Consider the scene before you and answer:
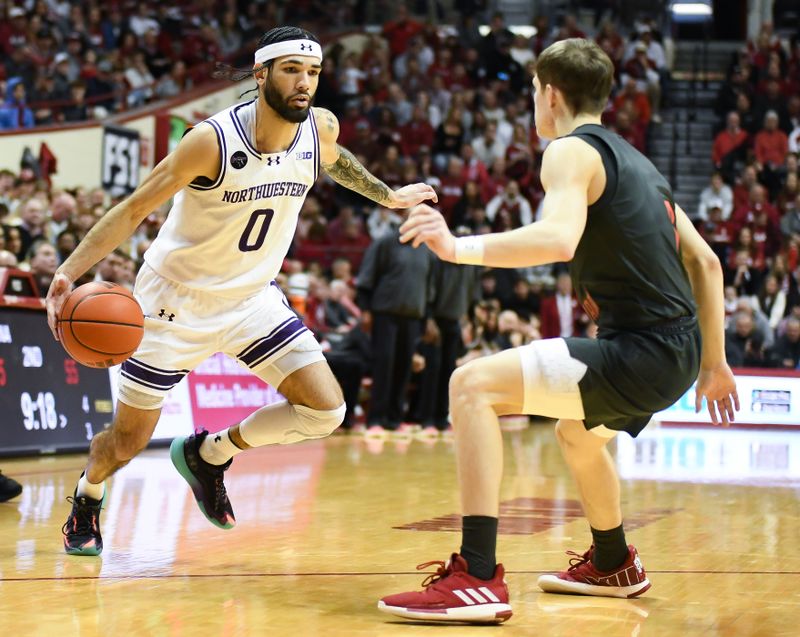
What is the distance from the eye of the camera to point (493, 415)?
14.7 ft

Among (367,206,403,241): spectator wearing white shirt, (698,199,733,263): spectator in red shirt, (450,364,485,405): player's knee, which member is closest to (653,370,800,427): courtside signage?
(698,199,733,263): spectator in red shirt

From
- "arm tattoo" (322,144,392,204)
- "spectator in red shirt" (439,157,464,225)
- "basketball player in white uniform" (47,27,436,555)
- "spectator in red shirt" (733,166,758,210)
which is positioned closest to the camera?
"basketball player in white uniform" (47,27,436,555)

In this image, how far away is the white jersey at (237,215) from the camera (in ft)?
17.8

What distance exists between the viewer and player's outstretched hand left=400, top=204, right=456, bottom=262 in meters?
4.11

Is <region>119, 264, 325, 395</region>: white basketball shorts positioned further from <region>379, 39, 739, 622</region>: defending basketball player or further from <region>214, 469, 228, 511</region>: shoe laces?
<region>379, 39, 739, 622</region>: defending basketball player

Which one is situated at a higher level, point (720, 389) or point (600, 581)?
point (720, 389)

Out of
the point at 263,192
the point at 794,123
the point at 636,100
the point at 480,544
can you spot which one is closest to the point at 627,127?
the point at 636,100

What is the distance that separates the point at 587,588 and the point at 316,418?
1.42 m

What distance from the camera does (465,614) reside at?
4.30 meters

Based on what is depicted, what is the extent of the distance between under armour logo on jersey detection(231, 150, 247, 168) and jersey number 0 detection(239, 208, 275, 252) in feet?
0.75

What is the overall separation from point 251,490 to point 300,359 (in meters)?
2.77

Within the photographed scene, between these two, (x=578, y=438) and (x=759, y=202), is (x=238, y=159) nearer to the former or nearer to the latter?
(x=578, y=438)

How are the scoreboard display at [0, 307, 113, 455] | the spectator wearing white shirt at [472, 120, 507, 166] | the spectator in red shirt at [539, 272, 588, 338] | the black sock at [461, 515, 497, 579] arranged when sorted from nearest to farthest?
the black sock at [461, 515, 497, 579], the scoreboard display at [0, 307, 113, 455], the spectator in red shirt at [539, 272, 588, 338], the spectator wearing white shirt at [472, 120, 507, 166]

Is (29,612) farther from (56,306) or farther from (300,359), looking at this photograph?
(300,359)
